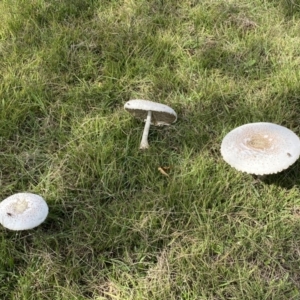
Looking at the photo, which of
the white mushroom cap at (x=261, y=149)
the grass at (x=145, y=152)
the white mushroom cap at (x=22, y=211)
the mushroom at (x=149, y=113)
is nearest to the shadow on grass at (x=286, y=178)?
the grass at (x=145, y=152)

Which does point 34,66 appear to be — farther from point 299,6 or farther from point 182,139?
point 299,6

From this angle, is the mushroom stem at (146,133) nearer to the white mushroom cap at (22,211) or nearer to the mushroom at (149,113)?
the mushroom at (149,113)

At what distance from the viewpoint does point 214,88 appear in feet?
12.8

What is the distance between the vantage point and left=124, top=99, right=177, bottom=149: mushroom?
334 centimetres

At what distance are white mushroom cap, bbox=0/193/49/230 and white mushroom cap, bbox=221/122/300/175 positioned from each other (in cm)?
126

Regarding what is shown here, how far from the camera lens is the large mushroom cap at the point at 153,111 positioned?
333 cm

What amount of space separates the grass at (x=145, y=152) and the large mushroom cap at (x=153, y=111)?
9 centimetres

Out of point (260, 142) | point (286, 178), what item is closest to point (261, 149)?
point (260, 142)

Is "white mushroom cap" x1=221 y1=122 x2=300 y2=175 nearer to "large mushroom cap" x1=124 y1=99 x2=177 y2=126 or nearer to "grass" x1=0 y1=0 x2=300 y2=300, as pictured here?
"grass" x1=0 y1=0 x2=300 y2=300

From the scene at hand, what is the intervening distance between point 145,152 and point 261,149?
0.86 meters

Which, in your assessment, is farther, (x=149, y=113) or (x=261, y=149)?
(x=149, y=113)

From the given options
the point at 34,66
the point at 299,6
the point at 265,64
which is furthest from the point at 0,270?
the point at 299,6

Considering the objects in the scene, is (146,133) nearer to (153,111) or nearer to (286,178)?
(153,111)

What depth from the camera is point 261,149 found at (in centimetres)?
306
